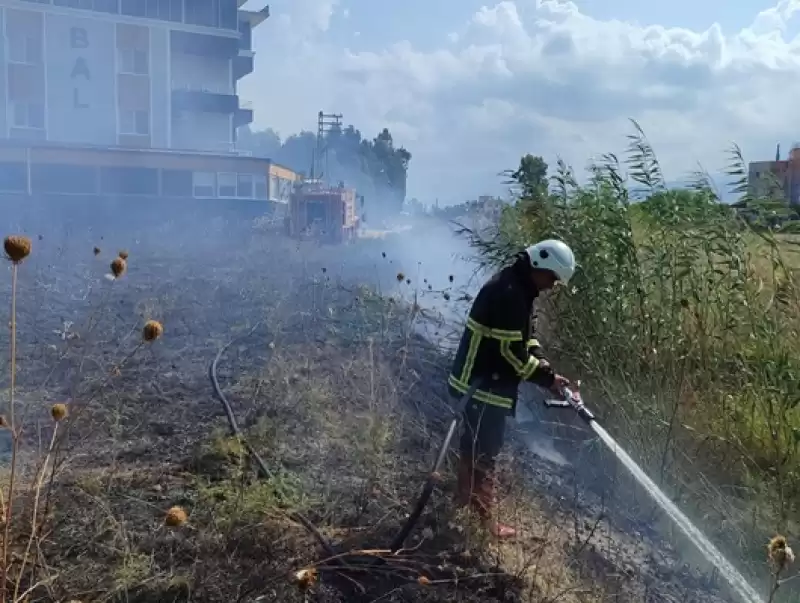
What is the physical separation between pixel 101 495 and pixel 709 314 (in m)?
4.48

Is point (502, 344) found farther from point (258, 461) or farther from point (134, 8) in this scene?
point (134, 8)

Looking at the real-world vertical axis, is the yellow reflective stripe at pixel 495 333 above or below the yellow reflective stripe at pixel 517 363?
above

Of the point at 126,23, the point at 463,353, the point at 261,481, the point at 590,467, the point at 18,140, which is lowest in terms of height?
the point at 590,467

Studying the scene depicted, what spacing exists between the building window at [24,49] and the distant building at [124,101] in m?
0.04

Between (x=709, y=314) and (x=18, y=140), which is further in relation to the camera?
(x=18, y=140)

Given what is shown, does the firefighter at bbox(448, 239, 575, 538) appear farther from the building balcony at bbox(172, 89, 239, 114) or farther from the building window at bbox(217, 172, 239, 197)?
the building balcony at bbox(172, 89, 239, 114)

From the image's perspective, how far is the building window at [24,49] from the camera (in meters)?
33.5

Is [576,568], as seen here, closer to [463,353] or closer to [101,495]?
[463,353]

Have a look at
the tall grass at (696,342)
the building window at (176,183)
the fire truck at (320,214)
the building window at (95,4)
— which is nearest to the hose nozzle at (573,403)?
the tall grass at (696,342)

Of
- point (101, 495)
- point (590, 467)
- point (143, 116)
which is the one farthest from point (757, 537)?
point (143, 116)

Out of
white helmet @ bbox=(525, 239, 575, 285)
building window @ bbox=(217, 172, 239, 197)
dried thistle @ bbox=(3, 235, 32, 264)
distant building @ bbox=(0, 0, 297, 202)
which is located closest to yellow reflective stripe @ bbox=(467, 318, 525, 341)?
white helmet @ bbox=(525, 239, 575, 285)

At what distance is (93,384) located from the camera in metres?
6.14

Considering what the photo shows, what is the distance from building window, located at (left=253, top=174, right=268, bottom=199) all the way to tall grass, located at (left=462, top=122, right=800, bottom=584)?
2913 centimetres

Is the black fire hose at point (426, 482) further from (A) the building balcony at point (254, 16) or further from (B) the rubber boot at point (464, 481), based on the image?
(A) the building balcony at point (254, 16)
